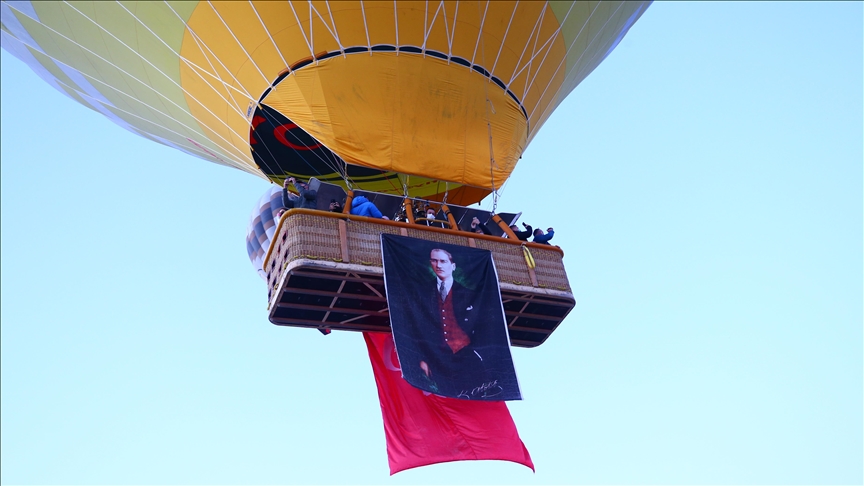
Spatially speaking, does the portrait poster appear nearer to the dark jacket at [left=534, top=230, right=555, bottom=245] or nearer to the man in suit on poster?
the man in suit on poster

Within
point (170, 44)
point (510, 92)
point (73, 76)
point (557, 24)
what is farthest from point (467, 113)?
point (73, 76)

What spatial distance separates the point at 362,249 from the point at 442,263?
877 mm

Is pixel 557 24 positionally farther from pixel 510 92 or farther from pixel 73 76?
pixel 73 76

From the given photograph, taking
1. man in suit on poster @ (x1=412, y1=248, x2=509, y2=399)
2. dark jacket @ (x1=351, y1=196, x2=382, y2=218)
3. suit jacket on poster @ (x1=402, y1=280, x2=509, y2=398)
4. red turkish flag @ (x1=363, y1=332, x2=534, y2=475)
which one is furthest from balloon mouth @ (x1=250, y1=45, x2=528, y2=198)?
red turkish flag @ (x1=363, y1=332, x2=534, y2=475)

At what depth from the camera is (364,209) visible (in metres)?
10.8

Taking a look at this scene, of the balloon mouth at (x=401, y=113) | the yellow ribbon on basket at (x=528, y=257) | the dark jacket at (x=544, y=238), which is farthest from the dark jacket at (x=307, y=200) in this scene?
the dark jacket at (x=544, y=238)

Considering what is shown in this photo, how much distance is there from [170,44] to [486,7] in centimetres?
334

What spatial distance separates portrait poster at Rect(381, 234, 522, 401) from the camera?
994 cm

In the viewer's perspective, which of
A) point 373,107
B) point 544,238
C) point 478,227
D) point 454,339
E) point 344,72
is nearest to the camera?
point 454,339

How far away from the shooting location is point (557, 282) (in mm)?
10938

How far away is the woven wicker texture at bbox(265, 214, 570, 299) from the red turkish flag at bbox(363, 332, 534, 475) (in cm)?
147

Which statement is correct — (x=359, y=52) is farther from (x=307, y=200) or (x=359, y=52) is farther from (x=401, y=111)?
(x=307, y=200)

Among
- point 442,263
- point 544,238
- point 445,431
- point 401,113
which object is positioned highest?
point 401,113

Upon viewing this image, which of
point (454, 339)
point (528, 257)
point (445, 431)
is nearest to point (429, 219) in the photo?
point (528, 257)
